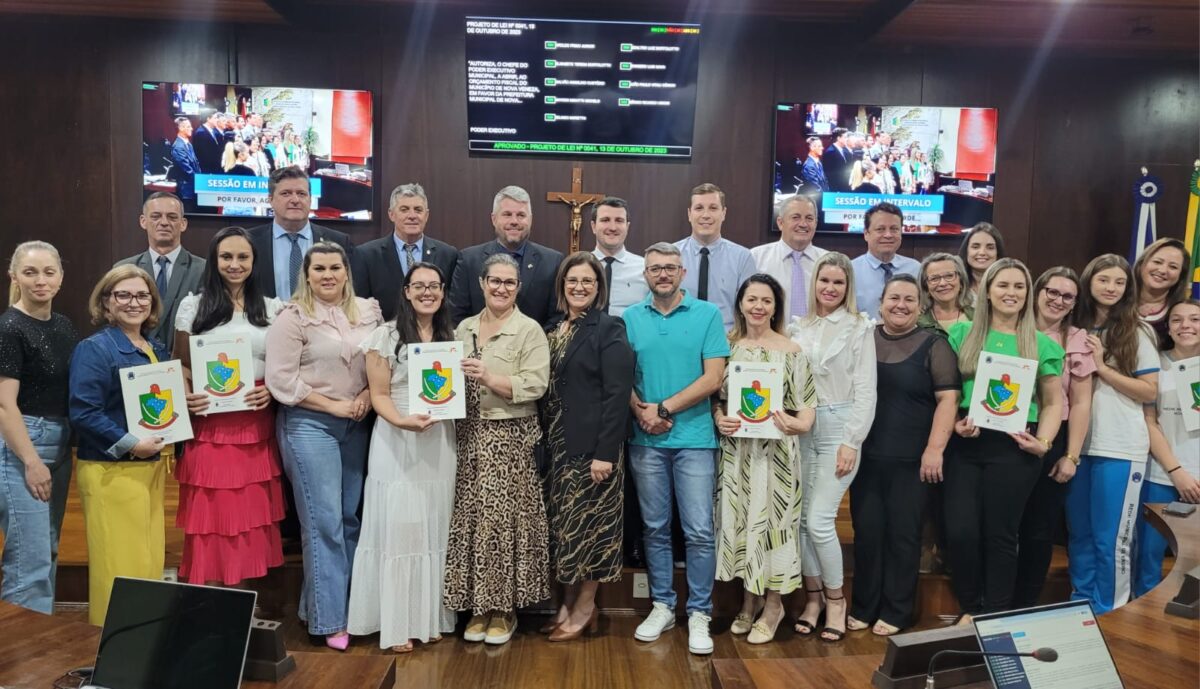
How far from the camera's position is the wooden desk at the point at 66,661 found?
1699 millimetres

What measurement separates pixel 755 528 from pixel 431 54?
4.22m

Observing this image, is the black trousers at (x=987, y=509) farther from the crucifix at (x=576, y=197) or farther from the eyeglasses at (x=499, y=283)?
the crucifix at (x=576, y=197)

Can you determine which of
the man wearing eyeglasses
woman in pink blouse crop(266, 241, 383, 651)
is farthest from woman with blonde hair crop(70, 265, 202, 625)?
the man wearing eyeglasses

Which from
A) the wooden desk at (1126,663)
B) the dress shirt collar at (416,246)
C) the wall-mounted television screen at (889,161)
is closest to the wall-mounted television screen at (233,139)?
Result: the dress shirt collar at (416,246)

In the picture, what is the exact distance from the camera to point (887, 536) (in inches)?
135

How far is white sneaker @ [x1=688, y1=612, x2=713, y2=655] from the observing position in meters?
3.26

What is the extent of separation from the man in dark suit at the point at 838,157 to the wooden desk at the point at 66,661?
16.2ft

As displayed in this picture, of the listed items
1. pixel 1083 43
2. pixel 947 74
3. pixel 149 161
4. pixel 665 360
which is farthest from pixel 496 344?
pixel 1083 43

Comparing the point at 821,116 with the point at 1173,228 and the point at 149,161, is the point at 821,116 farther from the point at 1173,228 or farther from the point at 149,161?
the point at 149,161

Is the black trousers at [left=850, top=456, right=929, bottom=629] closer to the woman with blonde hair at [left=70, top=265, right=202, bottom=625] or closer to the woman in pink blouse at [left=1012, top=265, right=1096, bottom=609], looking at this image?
the woman in pink blouse at [left=1012, top=265, right=1096, bottom=609]

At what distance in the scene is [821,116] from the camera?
5793mm

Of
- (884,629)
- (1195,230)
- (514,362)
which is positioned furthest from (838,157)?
(514,362)

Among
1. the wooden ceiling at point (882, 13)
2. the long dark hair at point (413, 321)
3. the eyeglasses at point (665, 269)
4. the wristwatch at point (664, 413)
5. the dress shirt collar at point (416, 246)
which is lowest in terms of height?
the wristwatch at point (664, 413)

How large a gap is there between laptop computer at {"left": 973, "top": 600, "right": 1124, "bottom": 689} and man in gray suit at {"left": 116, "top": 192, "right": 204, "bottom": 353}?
3.62m
